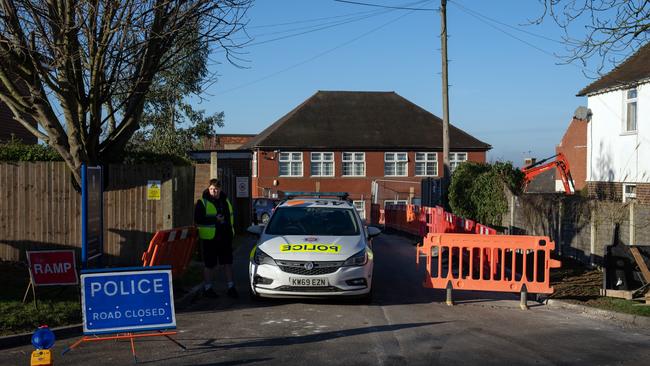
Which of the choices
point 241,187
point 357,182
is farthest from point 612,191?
point 357,182

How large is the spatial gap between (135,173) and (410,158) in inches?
1318

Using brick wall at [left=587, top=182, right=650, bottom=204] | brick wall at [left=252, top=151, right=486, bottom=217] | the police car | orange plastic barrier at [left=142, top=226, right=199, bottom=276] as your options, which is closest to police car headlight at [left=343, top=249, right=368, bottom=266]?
the police car

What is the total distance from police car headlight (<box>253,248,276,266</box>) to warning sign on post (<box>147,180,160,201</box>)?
4.82m

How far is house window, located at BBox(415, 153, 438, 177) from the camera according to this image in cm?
4691

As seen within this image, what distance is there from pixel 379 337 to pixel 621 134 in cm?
1829

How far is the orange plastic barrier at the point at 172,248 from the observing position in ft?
32.8

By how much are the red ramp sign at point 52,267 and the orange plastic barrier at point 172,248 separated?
1.01 m

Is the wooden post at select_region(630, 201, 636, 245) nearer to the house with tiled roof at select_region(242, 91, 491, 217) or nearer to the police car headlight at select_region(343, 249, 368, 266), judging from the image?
the police car headlight at select_region(343, 249, 368, 266)

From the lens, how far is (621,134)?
23.5 meters

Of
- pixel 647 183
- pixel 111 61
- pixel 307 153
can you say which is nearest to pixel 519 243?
pixel 111 61

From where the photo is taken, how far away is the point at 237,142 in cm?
6272

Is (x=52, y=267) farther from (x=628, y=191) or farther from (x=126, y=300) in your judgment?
(x=628, y=191)

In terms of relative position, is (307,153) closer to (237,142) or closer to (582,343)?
(237,142)

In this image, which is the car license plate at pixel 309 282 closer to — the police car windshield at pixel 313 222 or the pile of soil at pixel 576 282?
the police car windshield at pixel 313 222
